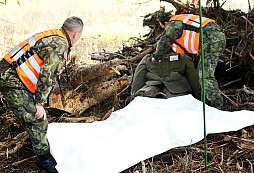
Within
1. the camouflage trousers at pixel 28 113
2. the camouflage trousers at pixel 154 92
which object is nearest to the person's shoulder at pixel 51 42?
the camouflage trousers at pixel 28 113

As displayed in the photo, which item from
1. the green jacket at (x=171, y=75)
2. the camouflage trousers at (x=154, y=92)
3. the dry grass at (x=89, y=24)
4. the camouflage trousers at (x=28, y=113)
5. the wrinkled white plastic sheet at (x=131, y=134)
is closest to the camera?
the wrinkled white plastic sheet at (x=131, y=134)

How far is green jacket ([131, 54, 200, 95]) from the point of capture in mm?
4406

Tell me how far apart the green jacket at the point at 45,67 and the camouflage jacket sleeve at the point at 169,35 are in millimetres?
1769

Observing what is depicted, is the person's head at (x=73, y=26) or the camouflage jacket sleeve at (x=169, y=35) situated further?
the camouflage jacket sleeve at (x=169, y=35)

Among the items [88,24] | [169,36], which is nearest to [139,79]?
[169,36]

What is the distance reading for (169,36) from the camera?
162 inches

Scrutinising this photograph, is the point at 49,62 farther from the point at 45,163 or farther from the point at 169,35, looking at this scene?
the point at 169,35

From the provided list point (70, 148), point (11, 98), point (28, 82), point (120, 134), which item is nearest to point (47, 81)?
point (28, 82)

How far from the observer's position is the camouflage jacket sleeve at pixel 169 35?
403 centimetres

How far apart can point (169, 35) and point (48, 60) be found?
200 cm

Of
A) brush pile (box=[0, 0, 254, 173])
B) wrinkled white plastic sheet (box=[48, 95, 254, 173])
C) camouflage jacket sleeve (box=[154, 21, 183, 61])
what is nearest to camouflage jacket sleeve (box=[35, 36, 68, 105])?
wrinkled white plastic sheet (box=[48, 95, 254, 173])

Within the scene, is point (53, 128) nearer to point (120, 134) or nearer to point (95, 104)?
point (120, 134)

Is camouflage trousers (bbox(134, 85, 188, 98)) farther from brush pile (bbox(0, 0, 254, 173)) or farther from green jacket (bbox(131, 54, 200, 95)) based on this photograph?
brush pile (bbox(0, 0, 254, 173))

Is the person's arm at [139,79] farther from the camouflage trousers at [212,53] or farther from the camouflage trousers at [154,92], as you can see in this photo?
the camouflage trousers at [212,53]
